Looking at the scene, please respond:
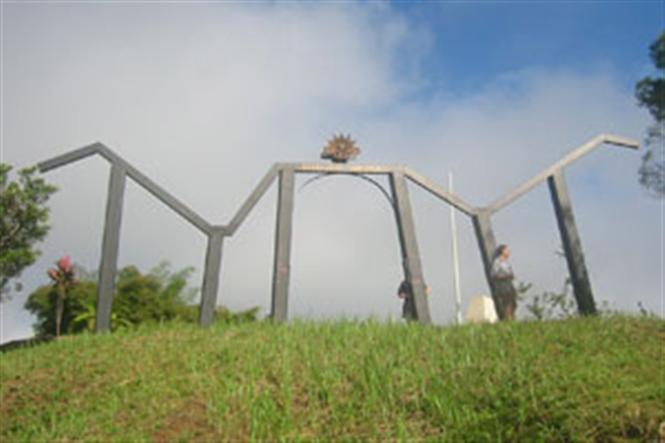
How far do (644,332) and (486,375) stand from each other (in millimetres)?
2861

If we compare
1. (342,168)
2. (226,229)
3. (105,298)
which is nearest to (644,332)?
(342,168)

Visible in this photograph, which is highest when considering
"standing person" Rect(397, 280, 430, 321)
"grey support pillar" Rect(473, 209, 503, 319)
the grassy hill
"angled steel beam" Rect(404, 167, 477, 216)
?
"angled steel beam" Rect(404, 167, 477, 216)

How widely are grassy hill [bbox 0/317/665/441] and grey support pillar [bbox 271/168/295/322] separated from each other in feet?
3.14

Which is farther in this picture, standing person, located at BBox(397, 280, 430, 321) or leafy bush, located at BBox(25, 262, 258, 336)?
leafy bush, located at BBox(25, 262, 258, 336)

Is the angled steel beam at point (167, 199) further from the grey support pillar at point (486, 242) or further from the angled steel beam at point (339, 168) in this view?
the grey support pillar at point (486, 242)

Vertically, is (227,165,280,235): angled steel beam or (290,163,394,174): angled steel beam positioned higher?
(290,163,394,174): angled steel beam

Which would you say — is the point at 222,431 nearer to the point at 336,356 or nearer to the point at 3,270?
the point at 336,356

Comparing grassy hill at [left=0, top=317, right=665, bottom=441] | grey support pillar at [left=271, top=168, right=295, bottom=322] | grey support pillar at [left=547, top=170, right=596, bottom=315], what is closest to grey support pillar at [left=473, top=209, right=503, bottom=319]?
grey support pillar at [left=547, top=170, right=596, bottom=315]

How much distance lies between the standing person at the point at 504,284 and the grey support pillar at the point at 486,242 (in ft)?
0.18

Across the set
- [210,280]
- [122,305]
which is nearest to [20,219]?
[122,305]

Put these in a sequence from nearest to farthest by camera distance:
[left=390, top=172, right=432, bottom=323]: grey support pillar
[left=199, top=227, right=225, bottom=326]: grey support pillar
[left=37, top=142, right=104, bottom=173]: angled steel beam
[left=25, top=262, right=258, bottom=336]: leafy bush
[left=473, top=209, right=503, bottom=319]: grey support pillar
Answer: [left=199, top=227, right=225, bottom=326]: grey support pillar → [left=37, top=142, right=104, bottom=173]: angled steel beam → [left=390, top=172, right=432, bottom=323]: grey support pillar → [left=473, top=209, right=503, bottom=319]: grey support pillar → [left=25, top=262, right=258, bottom=336]: leafy bush

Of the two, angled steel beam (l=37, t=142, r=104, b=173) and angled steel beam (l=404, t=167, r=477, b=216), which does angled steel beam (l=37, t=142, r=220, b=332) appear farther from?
angled steel beam (l=404, t=167, r=477, b=216)

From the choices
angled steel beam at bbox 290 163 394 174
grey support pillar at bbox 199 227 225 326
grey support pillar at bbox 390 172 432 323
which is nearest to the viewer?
grey support pillar at bbox 199 227 225 326

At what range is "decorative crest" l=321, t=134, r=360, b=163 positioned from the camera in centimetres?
1175
